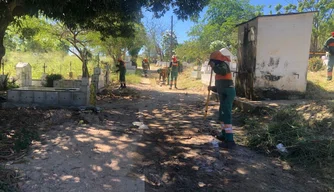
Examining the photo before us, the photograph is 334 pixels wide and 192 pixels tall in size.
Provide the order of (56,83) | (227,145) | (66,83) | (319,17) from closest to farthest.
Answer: (227,145)
(66,83)
(56,83)
(319,17)

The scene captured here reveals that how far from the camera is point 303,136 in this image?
16.0 ft

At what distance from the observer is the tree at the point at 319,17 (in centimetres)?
3016

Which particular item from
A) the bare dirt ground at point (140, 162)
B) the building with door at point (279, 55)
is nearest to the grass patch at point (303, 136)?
the bare dirt ground at point (140, 162)

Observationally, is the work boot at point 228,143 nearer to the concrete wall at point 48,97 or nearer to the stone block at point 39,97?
the concrete wall at point 48,97

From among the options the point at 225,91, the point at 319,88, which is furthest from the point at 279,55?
the point at 225,91

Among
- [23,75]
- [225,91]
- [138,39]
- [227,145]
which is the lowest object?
[227,145]

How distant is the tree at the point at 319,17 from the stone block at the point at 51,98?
2801 cm

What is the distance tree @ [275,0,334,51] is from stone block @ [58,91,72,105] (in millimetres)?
27743

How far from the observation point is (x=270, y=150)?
5051mm

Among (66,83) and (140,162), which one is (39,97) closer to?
(66,83)

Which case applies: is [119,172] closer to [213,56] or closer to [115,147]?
[115,147]

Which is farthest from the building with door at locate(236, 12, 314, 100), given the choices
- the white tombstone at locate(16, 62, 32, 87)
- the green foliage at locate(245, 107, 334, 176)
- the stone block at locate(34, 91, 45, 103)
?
the white tombstone at locate(16, 62, 32, 87)

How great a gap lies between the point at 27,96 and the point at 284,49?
7.71 m

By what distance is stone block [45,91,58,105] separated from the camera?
8297 mm
